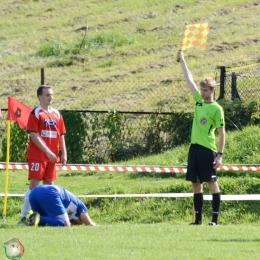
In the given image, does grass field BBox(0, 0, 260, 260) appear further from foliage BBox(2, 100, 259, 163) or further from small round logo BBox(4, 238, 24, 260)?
small round logo BBox(4, 238, 24, 260)

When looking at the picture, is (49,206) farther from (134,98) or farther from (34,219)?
(134,98)

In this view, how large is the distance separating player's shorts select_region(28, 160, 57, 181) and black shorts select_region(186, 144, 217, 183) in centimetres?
171

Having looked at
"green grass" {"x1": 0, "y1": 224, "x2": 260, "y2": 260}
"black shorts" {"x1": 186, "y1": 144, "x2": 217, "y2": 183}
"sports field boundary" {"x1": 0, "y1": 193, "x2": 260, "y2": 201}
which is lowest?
"sports field boundary" {"x1": 0, "y1": 193, "x2": 260, "y2": 201}

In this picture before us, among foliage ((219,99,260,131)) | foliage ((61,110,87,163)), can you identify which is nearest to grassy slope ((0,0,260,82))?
foliage ((61,110,87,163))

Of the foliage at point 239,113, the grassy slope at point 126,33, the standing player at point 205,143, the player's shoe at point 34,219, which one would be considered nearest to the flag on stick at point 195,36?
the standing player at point 205,143

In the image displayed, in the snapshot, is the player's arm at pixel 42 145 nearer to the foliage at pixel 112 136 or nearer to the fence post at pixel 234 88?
the foliage at pixel 112 136

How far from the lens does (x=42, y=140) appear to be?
1088cm

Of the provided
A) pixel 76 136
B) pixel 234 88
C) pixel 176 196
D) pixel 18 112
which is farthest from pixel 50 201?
pixel 234 88

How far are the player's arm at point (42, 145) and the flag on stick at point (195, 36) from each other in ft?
6.95

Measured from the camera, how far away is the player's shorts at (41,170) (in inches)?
430

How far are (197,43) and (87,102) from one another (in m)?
14.5

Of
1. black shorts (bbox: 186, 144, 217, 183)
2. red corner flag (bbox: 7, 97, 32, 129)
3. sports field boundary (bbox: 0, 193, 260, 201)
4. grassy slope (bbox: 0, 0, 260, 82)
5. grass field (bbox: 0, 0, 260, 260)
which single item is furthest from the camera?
grassy slope (bbox: 0, 0, 260, 82)

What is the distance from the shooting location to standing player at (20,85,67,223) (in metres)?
10.8

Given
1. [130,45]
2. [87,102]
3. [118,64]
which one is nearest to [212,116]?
[87,102]
